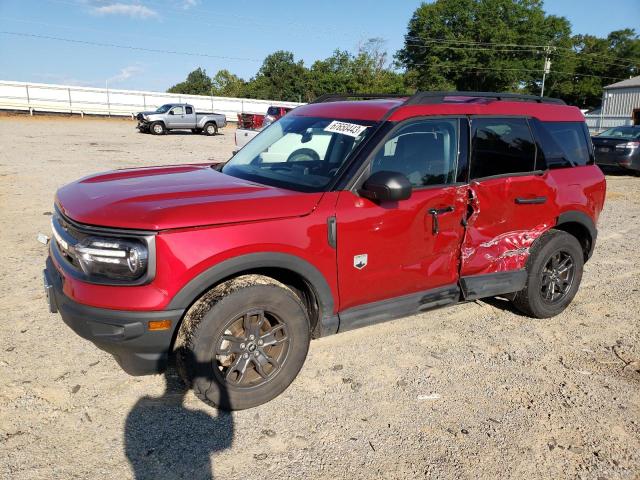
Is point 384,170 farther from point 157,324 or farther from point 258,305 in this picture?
point 157,324

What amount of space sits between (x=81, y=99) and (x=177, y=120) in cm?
1325

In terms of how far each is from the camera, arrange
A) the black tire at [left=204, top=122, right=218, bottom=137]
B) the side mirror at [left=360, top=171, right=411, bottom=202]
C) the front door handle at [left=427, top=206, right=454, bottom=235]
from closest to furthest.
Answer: the side mirror at [left=360, top=171, right=411, bottom=202], the front door handle at [left=427, top=206, right=454, bottom=235], the black tire at [left=204, top=122, right=218, bottom=137]

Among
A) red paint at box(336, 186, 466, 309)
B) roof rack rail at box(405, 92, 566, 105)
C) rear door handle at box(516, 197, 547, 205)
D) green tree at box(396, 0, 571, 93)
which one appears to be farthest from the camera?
green tree at box(396, 0, 571, 93)

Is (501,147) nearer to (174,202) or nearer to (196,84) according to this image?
(174,202)

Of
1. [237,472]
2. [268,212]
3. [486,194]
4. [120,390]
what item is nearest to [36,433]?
[120,390]

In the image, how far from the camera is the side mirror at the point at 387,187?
10.3ft

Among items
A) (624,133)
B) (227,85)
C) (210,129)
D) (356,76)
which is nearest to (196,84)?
(227,85)

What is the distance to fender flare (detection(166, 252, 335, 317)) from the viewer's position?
9.15 ft

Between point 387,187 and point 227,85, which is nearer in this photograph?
point 387,187

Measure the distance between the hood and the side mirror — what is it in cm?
34

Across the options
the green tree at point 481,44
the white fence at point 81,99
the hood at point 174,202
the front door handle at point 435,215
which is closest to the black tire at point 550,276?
the front door handle at point 435,215

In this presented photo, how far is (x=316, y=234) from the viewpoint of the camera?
10.3ft

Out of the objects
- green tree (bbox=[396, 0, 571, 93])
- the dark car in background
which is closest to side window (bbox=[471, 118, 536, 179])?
the dark car in background

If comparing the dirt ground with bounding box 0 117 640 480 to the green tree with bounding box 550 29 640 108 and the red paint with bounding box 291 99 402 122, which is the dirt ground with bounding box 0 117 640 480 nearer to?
the red paint with bounding box 291 99 402 122
